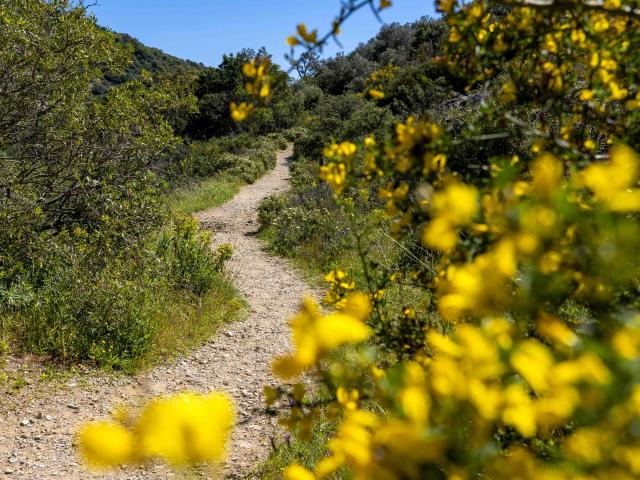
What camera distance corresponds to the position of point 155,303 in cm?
468

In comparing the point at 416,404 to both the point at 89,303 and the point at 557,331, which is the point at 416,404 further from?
the point at 89,303

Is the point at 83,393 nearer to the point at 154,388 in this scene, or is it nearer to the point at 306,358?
the point at 154,388

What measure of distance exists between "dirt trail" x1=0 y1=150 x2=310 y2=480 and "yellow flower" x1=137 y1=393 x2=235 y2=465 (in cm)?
271

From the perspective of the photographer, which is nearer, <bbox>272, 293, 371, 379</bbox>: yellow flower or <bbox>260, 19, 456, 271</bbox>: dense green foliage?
<bbox>272, 293, 371, 379</bbox>: yellow flower

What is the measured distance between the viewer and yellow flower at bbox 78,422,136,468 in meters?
0.59

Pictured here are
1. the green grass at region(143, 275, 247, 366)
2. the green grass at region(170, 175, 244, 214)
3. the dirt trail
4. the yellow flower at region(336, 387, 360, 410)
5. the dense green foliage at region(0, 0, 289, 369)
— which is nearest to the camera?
the yellow flower at region(336, 387, 360, 410)

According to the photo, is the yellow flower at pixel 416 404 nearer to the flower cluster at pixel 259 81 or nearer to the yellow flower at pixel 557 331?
the yellow flower at pixel 557 331

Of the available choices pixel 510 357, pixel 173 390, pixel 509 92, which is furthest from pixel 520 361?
pixel 173 390

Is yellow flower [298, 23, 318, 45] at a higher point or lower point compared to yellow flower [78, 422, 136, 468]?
higher

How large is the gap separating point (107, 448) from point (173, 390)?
11.7 ft

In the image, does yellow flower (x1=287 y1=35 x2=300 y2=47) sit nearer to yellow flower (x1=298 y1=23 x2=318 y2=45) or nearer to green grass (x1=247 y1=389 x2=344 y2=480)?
yellow flower (x1=298 y1=23 x2=318 y2=45)

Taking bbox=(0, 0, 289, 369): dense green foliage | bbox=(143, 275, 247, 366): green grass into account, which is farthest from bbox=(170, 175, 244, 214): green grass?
bbox=(143, 275, 247, 366): green grass

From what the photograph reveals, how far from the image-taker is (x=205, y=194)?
12.7 metres

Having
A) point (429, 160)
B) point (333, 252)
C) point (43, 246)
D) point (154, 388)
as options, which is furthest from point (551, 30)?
point (333, 252)
